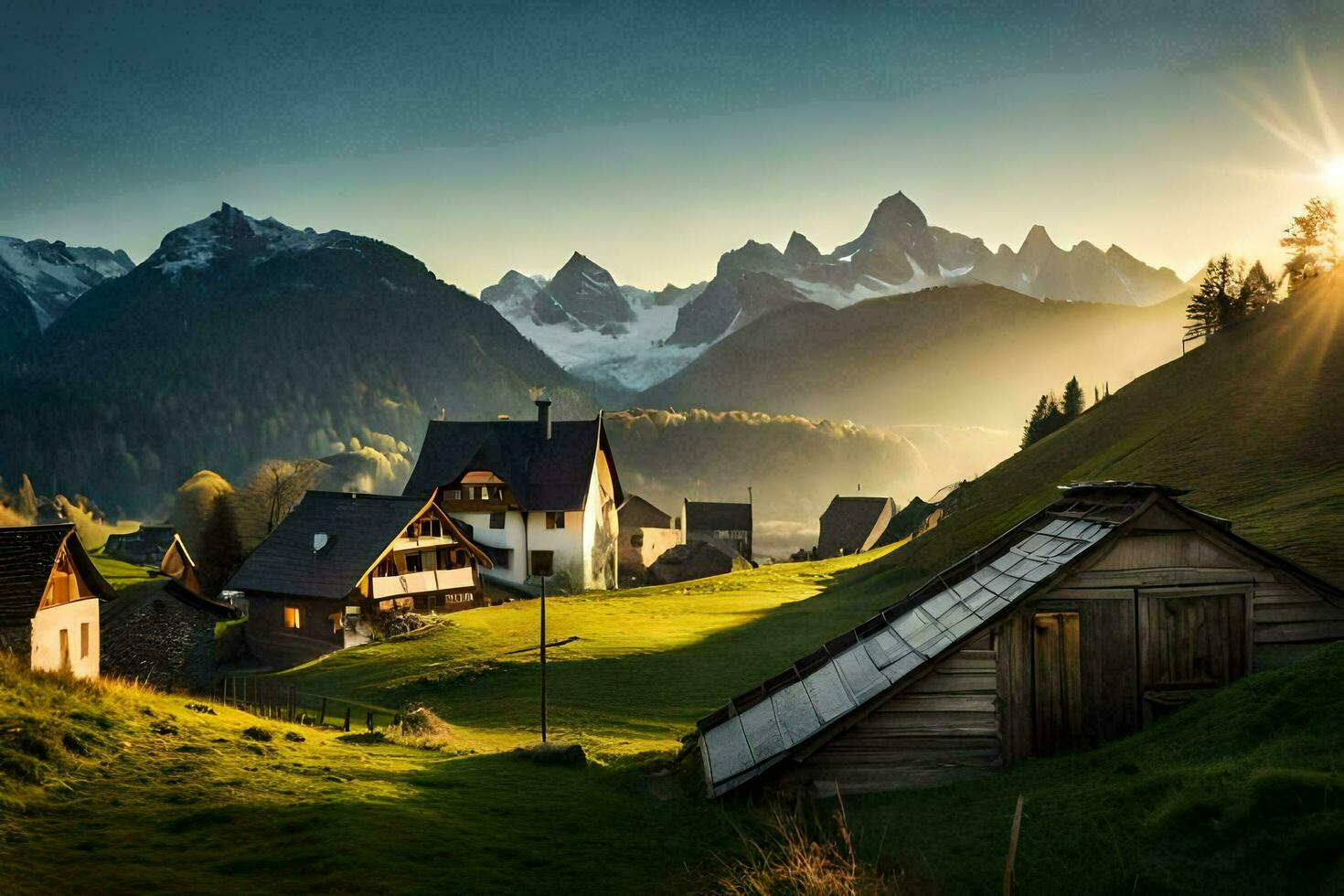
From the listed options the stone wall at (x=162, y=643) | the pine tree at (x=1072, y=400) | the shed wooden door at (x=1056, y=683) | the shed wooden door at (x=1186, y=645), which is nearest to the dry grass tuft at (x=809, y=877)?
the shed wooden door at (x=1056, y=683)

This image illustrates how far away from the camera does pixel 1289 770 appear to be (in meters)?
9.58

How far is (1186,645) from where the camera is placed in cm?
1566

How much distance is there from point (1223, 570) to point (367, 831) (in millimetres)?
14933

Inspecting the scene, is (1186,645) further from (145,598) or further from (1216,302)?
(1216,302)

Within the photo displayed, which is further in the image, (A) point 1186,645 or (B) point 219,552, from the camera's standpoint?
(B) point 219,552

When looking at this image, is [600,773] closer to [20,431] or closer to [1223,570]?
[1223,570]

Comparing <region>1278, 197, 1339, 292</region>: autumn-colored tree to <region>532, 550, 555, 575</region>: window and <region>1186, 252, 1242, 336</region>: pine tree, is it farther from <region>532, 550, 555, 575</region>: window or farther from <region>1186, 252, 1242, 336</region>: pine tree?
<region>532, 550, 555, 575</region>: window

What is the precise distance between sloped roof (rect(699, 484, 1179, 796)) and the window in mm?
54863

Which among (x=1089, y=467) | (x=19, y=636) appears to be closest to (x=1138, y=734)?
(x=19, y=636)

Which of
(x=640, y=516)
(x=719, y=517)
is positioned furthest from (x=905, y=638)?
(x=719, y=517)

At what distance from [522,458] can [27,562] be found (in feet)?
162

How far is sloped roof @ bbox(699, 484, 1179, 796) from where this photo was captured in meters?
15.3

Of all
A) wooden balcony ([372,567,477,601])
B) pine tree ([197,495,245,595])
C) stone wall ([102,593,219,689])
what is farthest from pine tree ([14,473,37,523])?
wooden balcony ([372,567,477,601])

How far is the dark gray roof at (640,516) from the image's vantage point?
103 metres
